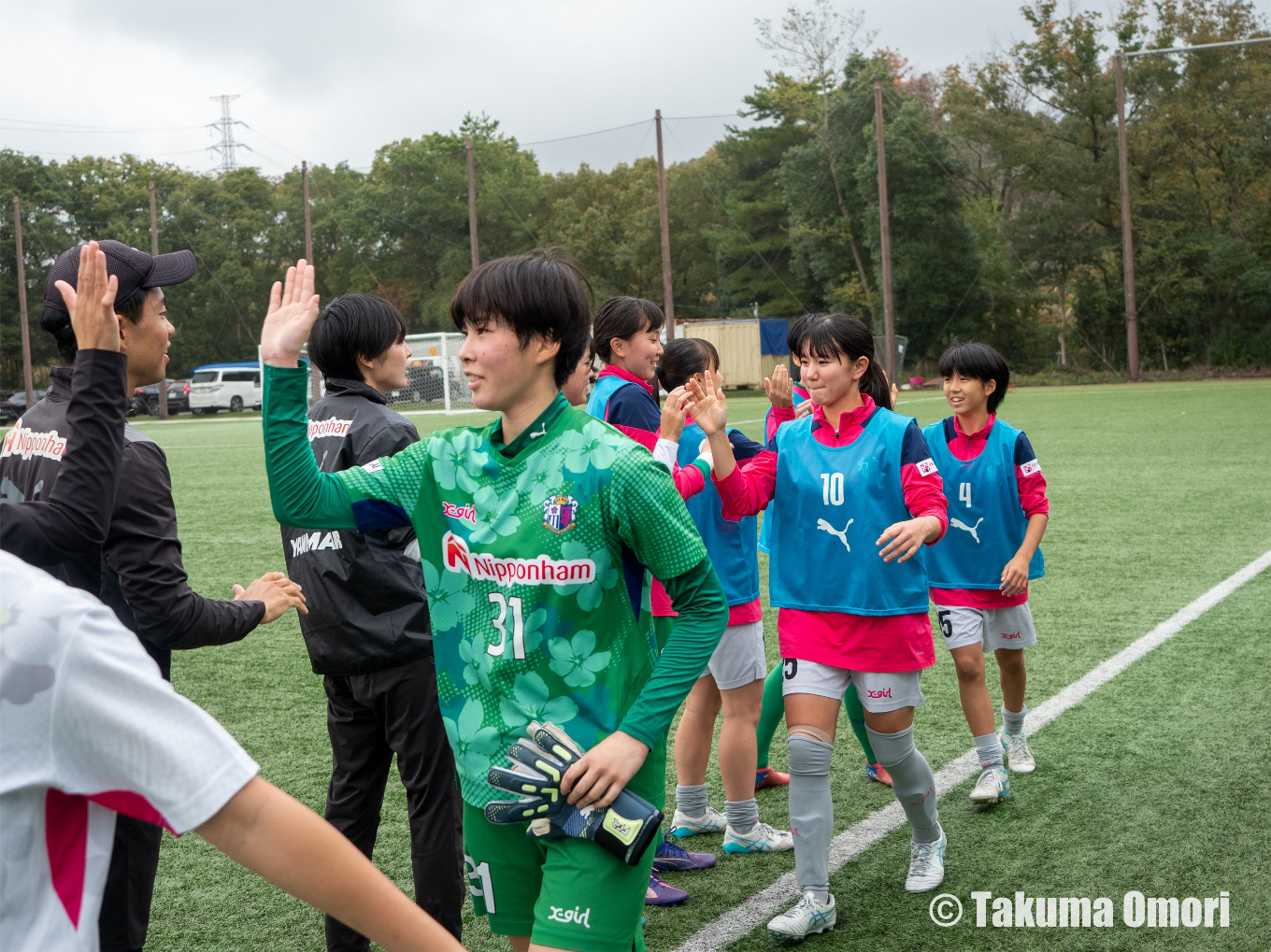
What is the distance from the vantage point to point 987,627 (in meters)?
4.70

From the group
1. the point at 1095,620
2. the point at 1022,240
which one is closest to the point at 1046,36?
the point at 1022,240

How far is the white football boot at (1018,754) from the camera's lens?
479 centimetres

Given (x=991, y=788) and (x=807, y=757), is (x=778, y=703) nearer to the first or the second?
(x=991, y=788)

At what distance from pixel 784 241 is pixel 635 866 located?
54540mm

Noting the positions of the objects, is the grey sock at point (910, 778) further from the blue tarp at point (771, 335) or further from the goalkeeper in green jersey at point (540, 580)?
the blue tarp at point (771, 335)

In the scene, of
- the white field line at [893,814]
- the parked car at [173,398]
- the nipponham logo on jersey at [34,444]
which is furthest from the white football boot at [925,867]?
the parked car at [173,398]

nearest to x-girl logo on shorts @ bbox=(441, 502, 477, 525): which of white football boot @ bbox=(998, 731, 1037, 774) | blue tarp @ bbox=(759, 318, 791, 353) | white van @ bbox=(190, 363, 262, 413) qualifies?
white football boot @ bbox=(998, 731, 1037, 774)

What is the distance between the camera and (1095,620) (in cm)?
734

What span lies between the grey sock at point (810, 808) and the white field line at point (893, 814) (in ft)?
0.87

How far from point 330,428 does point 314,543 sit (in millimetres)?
332

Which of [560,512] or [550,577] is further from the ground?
[560,512]

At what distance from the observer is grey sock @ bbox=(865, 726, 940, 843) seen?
→ 355 cm

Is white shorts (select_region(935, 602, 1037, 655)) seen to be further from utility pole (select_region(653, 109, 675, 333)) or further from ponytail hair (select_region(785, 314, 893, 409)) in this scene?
utility pole (select_region(653, 109, 675, 333))

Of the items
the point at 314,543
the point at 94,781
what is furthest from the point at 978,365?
the point at 94,781
